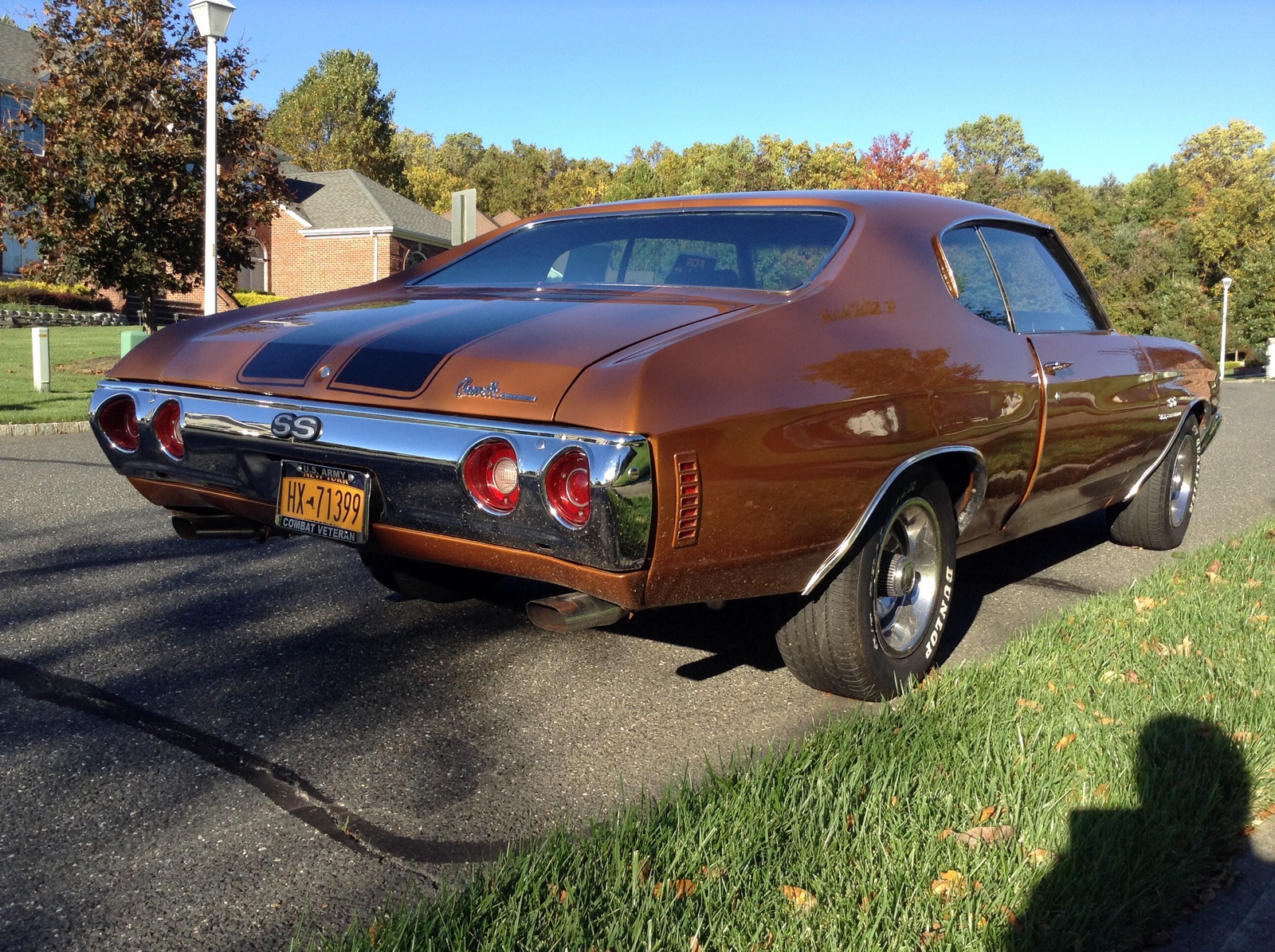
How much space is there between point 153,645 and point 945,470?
2.72m

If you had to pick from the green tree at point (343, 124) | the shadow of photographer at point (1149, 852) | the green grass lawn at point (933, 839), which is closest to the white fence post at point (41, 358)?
the green grass lawn at point (933, 839)

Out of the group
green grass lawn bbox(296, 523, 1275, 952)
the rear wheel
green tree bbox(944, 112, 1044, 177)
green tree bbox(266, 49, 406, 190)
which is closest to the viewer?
green grass lawn bbox(296, 523, 1275, 952)

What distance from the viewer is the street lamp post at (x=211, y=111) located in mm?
12719

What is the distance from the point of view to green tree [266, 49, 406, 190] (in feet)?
174

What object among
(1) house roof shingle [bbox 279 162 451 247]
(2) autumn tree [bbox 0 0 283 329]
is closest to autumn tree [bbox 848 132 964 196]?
(1) house roof shingle [bbox 279 162 451 247]

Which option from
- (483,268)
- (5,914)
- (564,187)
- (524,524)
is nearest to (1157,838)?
(524,524)

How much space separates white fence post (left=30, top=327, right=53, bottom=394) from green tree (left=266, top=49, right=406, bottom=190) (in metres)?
41.7

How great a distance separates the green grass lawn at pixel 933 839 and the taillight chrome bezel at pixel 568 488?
68 centimetres

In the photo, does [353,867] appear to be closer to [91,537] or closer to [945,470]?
[945,470]

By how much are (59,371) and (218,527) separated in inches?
585

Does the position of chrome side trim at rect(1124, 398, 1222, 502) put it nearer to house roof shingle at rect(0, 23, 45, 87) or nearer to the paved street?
the paved street

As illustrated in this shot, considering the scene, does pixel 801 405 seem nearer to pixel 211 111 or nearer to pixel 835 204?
pixel 835 204

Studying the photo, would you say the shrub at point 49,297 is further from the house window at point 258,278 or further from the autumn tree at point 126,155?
the autumn tree at point 126,155

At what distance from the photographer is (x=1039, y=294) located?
15.2 ft
